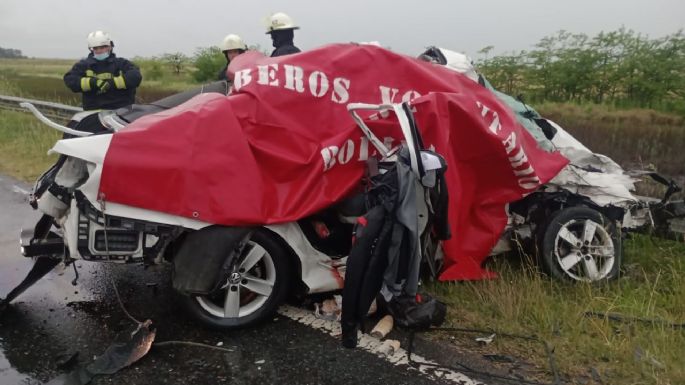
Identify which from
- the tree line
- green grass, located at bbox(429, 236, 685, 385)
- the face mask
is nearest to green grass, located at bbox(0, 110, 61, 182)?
the face mask

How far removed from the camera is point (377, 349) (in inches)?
141

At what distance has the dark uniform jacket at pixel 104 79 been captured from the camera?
22.2ft

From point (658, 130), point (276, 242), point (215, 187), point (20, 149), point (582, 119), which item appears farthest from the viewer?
point (582, 119)

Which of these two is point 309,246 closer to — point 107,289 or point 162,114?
point 162,114

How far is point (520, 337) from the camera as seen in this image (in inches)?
146

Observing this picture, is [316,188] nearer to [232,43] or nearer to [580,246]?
[580,246]

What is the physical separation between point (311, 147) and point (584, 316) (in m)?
2.15

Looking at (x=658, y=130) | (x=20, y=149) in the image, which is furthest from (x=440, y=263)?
(x=658, y=130)

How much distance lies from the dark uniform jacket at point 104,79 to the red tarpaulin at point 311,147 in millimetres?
2737

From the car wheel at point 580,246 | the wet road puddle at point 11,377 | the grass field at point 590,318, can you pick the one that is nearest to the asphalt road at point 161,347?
the wet road puddle at point 11,377

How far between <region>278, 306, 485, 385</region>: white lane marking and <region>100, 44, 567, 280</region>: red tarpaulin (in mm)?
734

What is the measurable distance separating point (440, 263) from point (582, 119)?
13.0 metres

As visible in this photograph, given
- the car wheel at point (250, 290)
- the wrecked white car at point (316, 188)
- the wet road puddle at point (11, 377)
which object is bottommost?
the wet road puddle at point (11, 377)

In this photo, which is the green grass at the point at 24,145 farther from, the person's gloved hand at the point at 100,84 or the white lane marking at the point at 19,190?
the person's gloved hand at the point at 100,84
